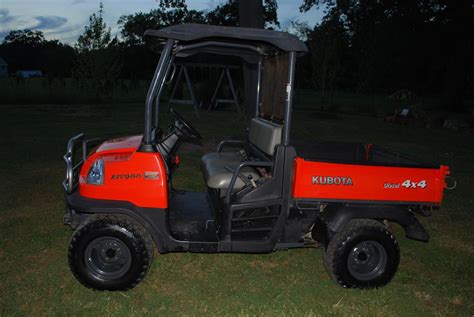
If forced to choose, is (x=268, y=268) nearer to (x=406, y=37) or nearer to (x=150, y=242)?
(x=150, y=242)

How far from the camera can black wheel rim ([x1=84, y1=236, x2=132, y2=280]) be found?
3609mm

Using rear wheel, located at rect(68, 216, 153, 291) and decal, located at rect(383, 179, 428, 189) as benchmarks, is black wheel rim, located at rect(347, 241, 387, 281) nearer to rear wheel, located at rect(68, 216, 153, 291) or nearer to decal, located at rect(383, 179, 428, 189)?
decal, located at rect(383, 179, 428, 189)

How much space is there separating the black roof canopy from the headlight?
1.18 m

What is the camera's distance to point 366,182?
369cm

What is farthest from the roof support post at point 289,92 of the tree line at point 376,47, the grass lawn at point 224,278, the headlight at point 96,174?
the tree line at point 376,47

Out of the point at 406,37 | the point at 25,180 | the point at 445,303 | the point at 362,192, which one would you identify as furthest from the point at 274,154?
the point at 406,37

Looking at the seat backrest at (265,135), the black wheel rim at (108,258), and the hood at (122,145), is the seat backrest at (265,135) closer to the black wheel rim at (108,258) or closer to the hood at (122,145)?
the hood at (122,145)

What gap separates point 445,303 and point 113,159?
3196 millimetres

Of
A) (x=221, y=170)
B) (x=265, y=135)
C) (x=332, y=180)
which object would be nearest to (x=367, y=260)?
(x=332, y=180)

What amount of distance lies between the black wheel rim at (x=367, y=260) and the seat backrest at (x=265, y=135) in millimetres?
1199

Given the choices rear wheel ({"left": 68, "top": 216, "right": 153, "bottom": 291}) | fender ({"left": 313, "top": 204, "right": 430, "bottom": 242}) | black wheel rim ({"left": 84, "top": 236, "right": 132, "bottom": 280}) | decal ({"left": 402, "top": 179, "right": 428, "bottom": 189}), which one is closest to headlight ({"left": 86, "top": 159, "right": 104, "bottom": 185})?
rear wheel ({"left": 68, "top": 216, "right": 153, "bottom": 291})

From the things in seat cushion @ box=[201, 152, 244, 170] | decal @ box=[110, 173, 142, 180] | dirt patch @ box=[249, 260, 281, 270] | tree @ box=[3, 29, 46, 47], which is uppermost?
tree @ box=[3, 29, 46, 47]

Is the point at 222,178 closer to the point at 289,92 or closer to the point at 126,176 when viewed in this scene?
the point at 126,176

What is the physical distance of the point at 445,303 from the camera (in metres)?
3.77
